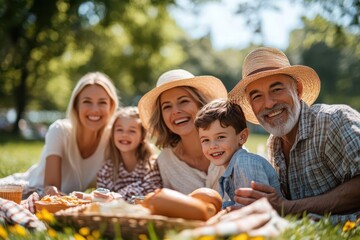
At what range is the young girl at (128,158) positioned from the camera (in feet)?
20.2

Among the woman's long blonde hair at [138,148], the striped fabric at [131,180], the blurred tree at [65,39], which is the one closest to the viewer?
the striped fabric at [131,180]

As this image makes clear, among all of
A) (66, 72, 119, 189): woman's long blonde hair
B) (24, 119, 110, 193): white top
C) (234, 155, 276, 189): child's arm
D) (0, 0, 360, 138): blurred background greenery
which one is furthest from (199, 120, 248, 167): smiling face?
(0, 0, 360, 138): blurred background greenery

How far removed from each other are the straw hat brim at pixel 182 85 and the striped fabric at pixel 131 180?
54cm

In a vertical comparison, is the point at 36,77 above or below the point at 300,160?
above

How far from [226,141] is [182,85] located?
1432 millimetres

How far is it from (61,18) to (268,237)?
21.5 metres

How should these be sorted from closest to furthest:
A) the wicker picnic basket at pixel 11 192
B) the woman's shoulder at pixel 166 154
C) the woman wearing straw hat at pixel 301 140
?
the woman wearing straw hat at pixel 301 140 → the wicker picnic basket at pixel 11 192 → the woman's shoulder at pixel 166 154

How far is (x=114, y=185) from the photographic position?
20.4 feet

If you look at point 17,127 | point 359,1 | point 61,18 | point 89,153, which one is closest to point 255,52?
point 89,153

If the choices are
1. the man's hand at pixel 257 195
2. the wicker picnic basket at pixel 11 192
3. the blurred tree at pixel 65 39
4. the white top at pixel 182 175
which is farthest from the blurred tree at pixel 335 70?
the man's hand at pixel 257 195

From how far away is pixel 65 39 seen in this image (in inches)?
992

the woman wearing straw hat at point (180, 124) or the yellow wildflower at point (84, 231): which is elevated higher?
the woman wearing straw hat at point (180, 124)

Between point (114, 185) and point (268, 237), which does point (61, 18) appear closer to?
point (114, 185)

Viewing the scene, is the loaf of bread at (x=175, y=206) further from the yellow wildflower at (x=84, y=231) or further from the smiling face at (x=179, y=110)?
the smiling face at (x=179, y=110)
